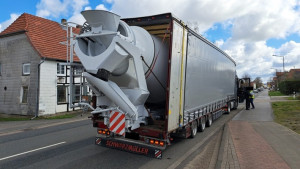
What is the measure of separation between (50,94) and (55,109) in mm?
1147

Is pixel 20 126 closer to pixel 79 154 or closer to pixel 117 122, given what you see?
pixel 79 154

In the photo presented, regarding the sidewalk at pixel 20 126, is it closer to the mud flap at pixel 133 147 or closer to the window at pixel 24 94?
the window at pixel 24 94

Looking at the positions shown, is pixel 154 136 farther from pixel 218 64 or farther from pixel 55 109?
pixel 55 109

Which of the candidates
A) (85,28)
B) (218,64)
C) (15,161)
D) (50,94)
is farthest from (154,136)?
(50,94)

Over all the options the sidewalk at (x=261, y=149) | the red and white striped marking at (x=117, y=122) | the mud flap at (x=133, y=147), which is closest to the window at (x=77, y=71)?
the red and white striped marking at (x=117, y=122)

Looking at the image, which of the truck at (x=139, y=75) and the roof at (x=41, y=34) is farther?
the roof at (x=41, y=34)

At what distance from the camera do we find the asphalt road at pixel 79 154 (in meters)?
5.76

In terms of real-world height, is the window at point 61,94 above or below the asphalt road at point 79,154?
above

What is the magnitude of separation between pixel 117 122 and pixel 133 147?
0.78 m

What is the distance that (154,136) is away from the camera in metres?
5.66

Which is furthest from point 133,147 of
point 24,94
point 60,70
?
point 24,94

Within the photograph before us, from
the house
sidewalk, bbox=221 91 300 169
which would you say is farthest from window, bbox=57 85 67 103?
sidewalk, bbox=221 91 300 169

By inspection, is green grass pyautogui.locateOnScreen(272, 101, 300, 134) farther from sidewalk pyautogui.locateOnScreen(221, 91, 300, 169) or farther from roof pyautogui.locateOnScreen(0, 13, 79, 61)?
roof pyautogui.locateOnScreen(0, 13, 79, 61)

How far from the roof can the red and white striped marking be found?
12470 millimetres
